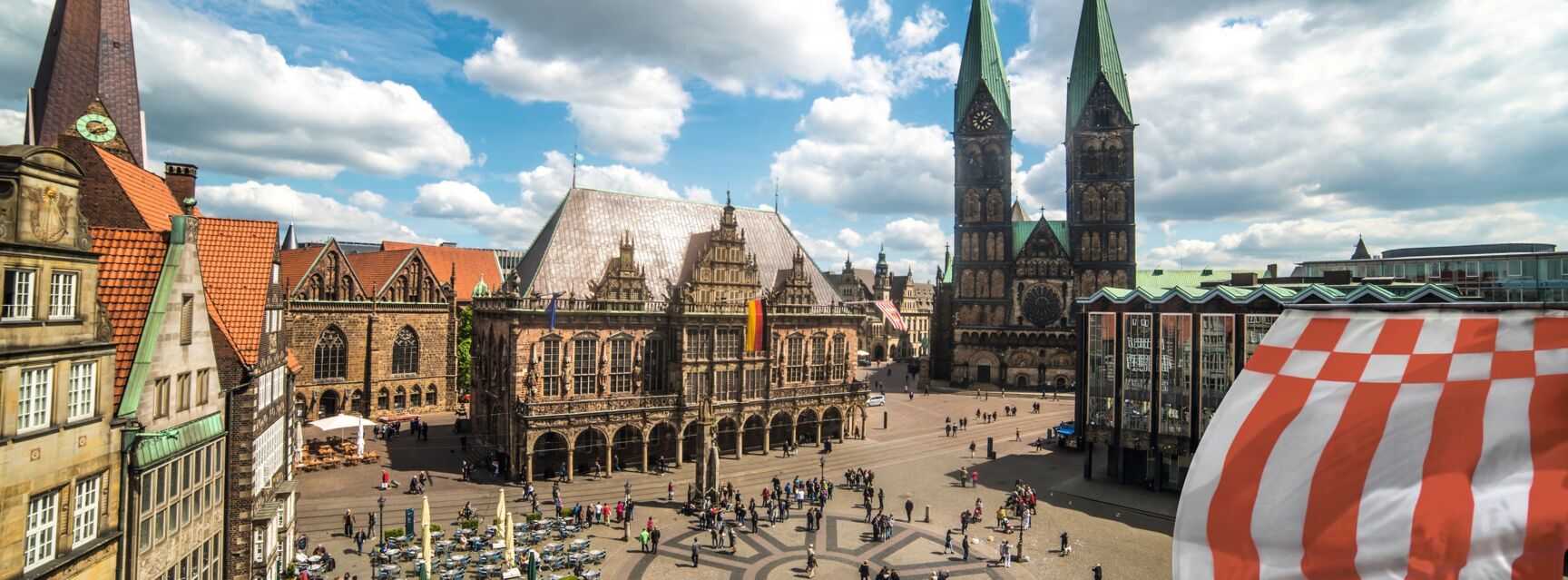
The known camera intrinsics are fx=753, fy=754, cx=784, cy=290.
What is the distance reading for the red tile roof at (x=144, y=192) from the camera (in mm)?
21125

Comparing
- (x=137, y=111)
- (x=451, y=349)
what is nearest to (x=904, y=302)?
(x=451, y=349)

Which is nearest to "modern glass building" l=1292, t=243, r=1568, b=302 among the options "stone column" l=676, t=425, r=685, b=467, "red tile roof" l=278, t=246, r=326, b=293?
"stone column" l=676, t=425, r=685, b=467

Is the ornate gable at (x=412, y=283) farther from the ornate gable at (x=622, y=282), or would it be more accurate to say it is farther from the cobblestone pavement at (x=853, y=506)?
the ornate gable at (x=622, y=282)

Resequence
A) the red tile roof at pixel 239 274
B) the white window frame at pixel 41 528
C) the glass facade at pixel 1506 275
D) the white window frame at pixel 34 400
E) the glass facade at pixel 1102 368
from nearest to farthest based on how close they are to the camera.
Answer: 1. the white window frame at pixel 34 400
2. the white window frame at pixel 41 528
3. the red tile roof at pixel 239 274
4. the glass facade at pixel 1102 368
5. the glass facade at pixel 1506 275

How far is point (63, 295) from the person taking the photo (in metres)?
12.8

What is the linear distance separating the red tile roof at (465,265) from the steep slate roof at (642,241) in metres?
25.2

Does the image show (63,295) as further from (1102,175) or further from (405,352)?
(1102,175)

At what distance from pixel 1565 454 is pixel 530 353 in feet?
133

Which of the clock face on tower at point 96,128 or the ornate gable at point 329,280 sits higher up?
the clock face on tower at point 96,128

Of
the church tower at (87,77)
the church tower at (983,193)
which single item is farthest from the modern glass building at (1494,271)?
the church tower at (87,77)

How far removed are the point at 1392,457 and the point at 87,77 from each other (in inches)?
1629

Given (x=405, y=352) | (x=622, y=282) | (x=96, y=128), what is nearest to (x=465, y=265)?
(x=405, y=352)

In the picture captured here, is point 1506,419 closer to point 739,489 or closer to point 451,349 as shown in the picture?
point 739,489

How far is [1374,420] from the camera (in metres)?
6.67
